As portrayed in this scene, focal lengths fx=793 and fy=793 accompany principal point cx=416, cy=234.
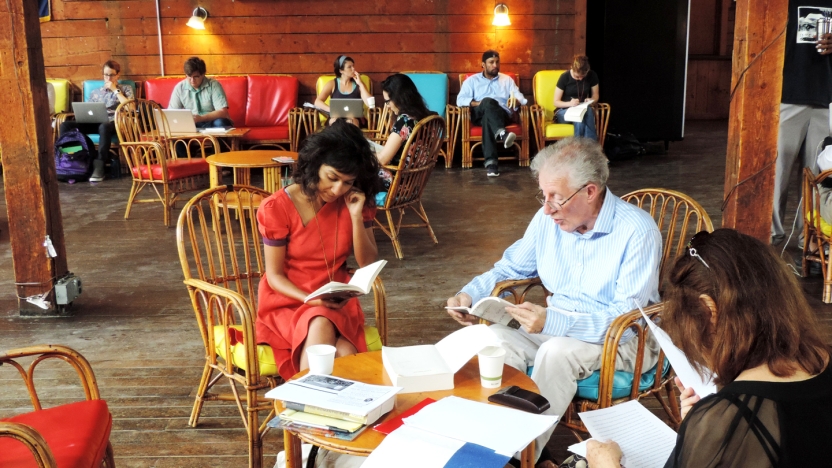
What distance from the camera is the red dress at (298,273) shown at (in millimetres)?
2479

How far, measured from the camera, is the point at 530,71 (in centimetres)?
880

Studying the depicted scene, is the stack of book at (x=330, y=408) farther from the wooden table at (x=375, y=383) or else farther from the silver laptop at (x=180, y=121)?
the silver laptop at (x=180, y=121)

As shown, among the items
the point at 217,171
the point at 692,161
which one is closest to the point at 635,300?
the point at 217,171

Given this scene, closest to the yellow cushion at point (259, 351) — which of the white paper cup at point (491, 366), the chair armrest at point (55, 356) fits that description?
the chair armrest at point (55, 356)

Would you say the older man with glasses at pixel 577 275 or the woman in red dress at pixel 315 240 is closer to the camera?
the older man with glasses at pixel 577 275

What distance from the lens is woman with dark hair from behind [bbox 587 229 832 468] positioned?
1.30 metres

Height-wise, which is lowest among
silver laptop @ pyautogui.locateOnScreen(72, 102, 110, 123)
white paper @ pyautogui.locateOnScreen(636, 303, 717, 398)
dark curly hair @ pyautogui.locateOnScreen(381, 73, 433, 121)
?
white paper @ pyautogui.locateOnScreen(636, 303, 717, 398)

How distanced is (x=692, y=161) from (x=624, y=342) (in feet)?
21.9

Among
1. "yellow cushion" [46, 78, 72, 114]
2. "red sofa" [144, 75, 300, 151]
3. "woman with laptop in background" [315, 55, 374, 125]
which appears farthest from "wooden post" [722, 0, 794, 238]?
"yellow cushion" [46, 78, 72, 114]

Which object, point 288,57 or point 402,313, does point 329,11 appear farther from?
point 402,313

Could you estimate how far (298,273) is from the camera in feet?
8.72

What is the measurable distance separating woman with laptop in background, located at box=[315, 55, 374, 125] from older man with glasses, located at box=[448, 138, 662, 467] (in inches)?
211

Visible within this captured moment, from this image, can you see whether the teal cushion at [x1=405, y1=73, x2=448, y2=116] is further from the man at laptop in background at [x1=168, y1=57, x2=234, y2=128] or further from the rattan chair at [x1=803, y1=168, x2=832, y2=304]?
the rattan chair at [x1=803, y1=168, x2=832, y2=304]

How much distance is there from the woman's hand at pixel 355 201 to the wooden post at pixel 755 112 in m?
1.50
